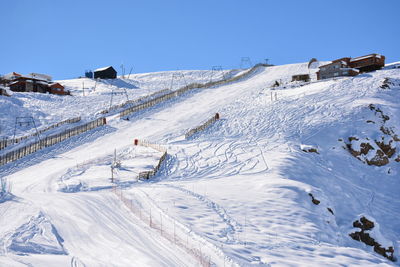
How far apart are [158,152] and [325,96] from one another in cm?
2420

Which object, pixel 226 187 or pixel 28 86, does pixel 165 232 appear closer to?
pixel 226 187

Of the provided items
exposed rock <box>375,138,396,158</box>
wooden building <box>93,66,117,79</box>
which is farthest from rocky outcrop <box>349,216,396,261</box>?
wooden building <box>93,66,117,79</box>

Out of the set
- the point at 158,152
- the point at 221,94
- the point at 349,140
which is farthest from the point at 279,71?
the point at 158,152

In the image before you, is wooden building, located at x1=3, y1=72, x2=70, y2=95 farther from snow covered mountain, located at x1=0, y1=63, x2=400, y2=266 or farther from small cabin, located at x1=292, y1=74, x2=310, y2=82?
small cabin, located at x1=292, y1=74, x2=310, y2=82

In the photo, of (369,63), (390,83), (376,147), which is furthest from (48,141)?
(369,63)

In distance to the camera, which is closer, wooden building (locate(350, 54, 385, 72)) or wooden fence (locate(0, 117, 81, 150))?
wooden fence (locate(0, 117, 81, 150))

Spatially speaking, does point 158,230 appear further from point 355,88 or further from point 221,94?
point 221,94

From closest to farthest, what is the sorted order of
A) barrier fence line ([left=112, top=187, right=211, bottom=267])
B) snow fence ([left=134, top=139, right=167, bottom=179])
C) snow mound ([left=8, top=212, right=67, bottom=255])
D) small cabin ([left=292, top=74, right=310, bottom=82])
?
snow mound ([left=8, top=212, right=67, bottom=255])
barrier fence line ([left=112, top=187, right=211, bottom=267])
snow fence ([left=134, top=139, right=167, bottom=179])
small cabin ([left=292, top=74, right=310, bottom=82])

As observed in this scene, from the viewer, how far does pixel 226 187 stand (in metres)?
Answer: 19.2

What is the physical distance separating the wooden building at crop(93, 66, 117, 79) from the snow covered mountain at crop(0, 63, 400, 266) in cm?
3601

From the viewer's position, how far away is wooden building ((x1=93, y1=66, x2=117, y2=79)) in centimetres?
8062

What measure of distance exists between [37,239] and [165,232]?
181 inches

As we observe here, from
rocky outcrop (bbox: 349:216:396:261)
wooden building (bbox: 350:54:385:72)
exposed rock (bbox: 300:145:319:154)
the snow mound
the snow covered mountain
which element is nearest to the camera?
the snow mound

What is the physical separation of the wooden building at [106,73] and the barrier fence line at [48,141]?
45.0m
